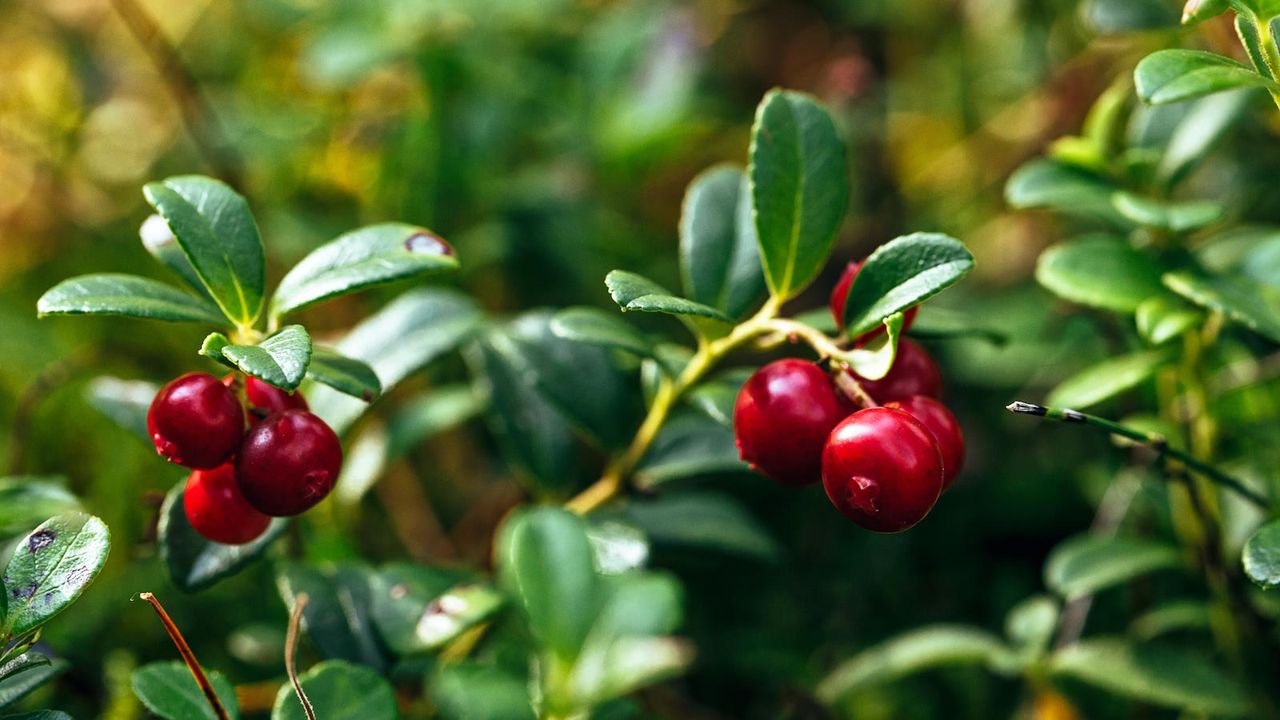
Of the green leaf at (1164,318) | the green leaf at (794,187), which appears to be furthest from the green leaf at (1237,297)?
the green leaf at (794,187)

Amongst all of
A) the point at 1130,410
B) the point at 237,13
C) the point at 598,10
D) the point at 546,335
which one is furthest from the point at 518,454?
the point at 237,13

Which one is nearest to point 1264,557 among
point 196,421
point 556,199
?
point 196,421

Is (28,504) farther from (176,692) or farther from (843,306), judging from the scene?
(843,306)

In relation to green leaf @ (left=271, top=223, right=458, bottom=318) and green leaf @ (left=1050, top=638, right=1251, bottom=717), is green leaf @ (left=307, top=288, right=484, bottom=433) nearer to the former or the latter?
green leaf @ (left=271, top=223, right=458, bottom=318)

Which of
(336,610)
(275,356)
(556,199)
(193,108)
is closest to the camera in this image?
(275,356)

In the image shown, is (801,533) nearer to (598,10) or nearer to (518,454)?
(518,454)

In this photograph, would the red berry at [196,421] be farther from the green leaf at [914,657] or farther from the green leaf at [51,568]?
the green leaf at [914,657]
